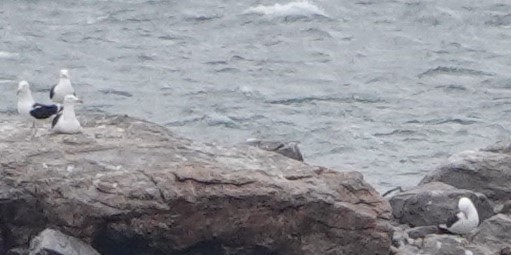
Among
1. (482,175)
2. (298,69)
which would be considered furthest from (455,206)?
(298,69)

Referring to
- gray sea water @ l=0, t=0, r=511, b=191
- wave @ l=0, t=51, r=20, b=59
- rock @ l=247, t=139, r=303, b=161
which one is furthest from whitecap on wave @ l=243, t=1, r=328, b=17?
rock @ l=247, t=139, r=303, b=161

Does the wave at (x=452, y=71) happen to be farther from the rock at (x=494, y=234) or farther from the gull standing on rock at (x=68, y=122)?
the gull standing on rock at (x=68, y=122)

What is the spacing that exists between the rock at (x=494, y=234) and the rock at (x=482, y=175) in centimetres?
181

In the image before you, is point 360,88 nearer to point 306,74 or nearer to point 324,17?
point 306,74

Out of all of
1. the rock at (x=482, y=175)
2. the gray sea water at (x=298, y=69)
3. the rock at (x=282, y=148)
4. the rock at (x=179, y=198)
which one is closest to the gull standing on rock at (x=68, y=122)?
the rock at (x=179, y=198)

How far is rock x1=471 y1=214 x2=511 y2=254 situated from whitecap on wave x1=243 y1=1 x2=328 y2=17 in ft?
92.9

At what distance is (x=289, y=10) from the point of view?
164 feet

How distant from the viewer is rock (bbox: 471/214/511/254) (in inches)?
831

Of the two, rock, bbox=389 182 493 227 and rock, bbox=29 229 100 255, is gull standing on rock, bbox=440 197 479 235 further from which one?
rock, bbox=29 229 100 255

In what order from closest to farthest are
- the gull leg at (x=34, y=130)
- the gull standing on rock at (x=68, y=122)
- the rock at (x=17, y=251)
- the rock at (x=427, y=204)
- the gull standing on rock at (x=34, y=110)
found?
1. the rock at (x=17, y=251)
2. the gull standing on rock at (x=68, y=122)
3. the gull leg at (x=34, y=130)
4. the gull standing on rock at (x=34, y=110)
5. the rock at (x=427, y=204)

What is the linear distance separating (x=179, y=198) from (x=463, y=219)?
4.42 m

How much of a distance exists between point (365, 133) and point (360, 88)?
503 centimetres

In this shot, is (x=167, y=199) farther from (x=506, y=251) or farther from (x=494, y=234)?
(x=494, y=234)

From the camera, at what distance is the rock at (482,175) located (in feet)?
77.0
